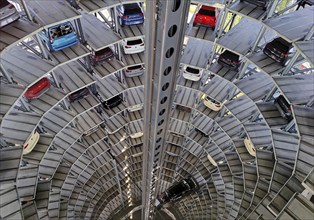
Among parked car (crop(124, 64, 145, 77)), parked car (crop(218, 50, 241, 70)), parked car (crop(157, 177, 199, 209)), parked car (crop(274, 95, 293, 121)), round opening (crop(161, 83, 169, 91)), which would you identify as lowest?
round opening (crop(161, 83, 169, 91))

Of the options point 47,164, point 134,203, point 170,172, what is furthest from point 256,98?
point 134,203

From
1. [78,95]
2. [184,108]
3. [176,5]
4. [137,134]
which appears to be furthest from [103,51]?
[137,134]

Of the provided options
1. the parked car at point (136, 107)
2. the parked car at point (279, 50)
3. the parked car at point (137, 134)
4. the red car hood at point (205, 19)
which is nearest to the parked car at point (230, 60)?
the red car hood at point (205, 19)

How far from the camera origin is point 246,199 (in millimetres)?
18188

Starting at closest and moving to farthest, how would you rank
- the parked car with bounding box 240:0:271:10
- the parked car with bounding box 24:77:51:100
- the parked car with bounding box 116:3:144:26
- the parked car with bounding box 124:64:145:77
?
the parked car with bounding box 240:0:271:10
the parked car with bounding box 24:77:51:100
the parked car with bounding box 116:3:144:26
the parked car with bounding box 124:64:145:77

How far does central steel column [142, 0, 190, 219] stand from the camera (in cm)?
830

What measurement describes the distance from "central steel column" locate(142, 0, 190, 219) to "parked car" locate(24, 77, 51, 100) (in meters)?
6.75

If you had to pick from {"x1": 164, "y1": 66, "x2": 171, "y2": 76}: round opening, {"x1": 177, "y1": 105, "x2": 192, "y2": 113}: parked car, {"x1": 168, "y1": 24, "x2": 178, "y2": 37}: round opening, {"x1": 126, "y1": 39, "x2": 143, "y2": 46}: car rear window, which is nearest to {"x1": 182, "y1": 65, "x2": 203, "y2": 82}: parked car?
{"x1": 126, "y1": 39, "x2": 143, "y2": 46}: car rear window

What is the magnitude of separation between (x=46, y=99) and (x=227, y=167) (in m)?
14.7

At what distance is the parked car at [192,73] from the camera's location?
65.2ft

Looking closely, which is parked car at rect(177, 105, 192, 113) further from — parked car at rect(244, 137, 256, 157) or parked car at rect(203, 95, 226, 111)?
parked car at rect(244, 137, 256, 157)

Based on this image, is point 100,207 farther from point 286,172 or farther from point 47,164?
point 286,172

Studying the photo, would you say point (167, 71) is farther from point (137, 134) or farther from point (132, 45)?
point (137, 134)

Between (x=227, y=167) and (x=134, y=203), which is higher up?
(x=134, y=203)
